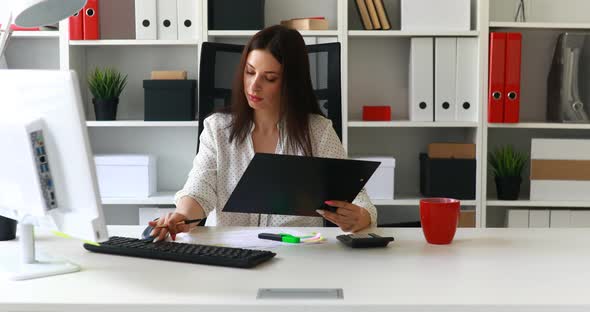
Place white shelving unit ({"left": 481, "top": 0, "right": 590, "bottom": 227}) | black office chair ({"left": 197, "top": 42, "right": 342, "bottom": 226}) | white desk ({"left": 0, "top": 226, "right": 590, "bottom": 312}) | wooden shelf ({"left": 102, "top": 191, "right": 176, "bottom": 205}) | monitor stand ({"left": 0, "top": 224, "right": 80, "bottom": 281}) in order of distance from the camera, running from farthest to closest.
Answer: white shelving unit ({"left": 481, "top": 0, "right": 590, "bottom": 227}) < wooden shelf ({"left": 102, "top": 191, "right": 176, "bottom": 205}) < black office chair ({"left": 197, "top": 42, "right": 342, "bottom": 226}) < monitor stand ({"left": 0, "top": 224, "right": 80, "bottom": 281}) < white desk ({"left": 0, "top": 226, "right": 590, "bottom": 312})

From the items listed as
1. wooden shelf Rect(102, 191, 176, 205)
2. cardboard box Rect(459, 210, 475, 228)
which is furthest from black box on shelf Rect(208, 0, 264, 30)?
cardboard box Rect(459, 210, 475, 228)

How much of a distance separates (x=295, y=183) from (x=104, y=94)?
1948 mm

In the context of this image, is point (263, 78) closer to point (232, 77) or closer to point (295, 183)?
point (232, 77)

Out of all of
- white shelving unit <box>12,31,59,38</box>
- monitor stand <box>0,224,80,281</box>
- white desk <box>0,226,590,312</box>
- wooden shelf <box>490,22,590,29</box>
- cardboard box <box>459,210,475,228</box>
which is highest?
wooden shelf <box>490,22,590,29</box>

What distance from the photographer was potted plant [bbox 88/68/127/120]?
10.6 feet

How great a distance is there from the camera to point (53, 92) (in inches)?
44.1

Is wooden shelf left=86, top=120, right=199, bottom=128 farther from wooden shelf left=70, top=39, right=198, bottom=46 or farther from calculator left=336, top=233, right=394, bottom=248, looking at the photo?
calculator left=336, top=233, right=394, bottom=248

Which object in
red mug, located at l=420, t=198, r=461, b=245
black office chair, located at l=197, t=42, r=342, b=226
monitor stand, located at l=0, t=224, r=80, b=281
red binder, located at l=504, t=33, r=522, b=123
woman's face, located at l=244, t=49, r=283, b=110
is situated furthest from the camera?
red binder, located at l=504, t=33, r=522, b=123

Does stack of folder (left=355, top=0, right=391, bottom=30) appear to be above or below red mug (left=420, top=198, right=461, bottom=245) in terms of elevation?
above

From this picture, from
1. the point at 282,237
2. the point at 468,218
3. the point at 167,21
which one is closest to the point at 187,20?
the point at 167,21

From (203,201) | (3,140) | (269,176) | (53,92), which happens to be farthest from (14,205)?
(203,201)

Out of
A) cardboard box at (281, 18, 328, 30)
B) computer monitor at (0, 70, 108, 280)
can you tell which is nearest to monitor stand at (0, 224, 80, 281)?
computer monitor at (0, 70, 108, 280)

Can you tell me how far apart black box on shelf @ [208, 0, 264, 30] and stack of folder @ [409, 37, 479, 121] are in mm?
690

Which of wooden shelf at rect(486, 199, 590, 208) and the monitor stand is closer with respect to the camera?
the monitor stand
